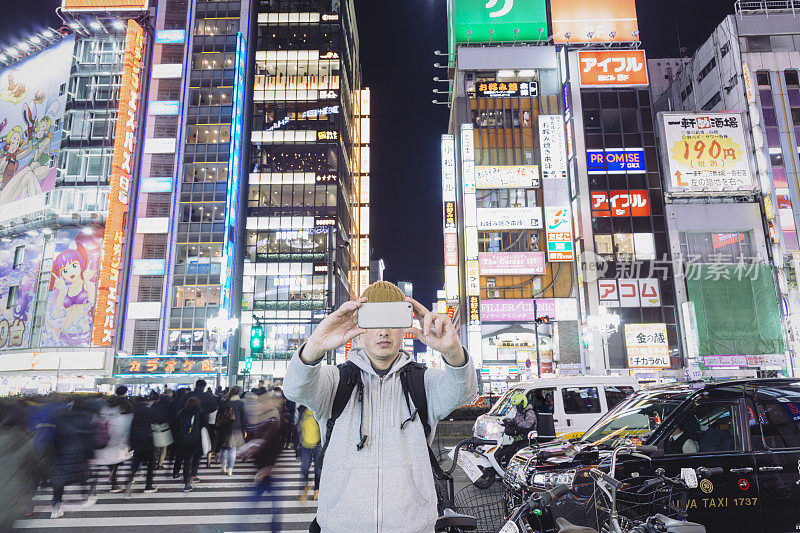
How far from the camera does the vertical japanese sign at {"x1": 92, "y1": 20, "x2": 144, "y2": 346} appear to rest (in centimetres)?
3828

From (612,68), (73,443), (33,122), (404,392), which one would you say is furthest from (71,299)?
(404,392)

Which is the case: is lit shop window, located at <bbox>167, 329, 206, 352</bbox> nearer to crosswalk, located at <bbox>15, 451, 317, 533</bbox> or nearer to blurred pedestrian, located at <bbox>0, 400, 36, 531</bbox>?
crosswalk, located at <bbox>15, 451, 317, 533</bbox>

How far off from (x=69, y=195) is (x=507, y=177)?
40549mm

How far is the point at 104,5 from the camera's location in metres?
50.7

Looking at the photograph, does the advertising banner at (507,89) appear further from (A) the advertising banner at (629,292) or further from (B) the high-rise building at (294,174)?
(B) the high-rise building at (294,174)

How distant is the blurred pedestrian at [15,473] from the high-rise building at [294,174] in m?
52.0

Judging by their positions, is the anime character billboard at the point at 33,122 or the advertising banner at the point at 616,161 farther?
the anime character billboard at the point at 33,122

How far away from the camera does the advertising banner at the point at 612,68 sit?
42188mm

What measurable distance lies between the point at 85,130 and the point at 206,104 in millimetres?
12010

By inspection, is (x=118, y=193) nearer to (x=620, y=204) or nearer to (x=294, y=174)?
(x=294, y=174)

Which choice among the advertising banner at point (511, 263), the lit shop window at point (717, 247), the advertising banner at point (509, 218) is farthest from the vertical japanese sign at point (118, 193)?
the lit shop window at point (717, 247)

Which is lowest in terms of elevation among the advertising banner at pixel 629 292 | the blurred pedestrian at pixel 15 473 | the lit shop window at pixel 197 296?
the blurred pedestrian at pixel 15 473

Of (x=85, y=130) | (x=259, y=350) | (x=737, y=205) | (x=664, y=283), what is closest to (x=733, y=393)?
(x=259, y=350)

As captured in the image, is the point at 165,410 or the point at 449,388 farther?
the point at 165,410
